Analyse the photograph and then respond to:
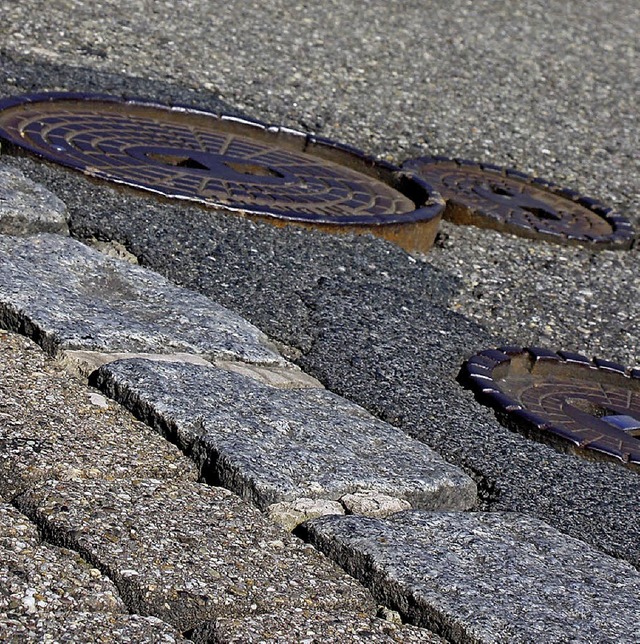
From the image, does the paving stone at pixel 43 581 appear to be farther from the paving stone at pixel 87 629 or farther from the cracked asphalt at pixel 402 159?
the cracked asphalt at pixel 402 159

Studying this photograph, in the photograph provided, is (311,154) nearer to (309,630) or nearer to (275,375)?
(275,375)

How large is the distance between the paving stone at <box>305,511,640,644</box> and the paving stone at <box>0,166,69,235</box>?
57.0 inches

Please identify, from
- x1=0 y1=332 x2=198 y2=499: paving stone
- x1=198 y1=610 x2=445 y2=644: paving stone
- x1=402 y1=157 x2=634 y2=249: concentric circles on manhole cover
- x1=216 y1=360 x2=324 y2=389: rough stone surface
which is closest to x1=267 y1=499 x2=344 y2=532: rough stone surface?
x1=0 y1=332 x2=198 y2=499: paving stone

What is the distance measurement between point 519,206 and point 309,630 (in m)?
3.54

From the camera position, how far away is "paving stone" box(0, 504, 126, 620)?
5.95 ft

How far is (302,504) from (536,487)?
26.6 inches

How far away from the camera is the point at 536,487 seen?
2.74 meters

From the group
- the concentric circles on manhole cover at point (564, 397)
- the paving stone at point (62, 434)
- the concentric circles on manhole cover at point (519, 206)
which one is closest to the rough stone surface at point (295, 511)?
the paving stone at point (62, 434)

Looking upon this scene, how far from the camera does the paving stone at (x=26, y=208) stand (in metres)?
3.29

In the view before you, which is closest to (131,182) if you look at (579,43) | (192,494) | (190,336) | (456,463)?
(190,336)

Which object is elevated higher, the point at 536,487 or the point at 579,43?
the point at 579,43

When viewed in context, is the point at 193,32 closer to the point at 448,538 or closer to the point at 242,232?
the point at 242,232

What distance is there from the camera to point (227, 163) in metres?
4.56

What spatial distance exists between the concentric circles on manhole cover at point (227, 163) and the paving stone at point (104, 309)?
0.79m
